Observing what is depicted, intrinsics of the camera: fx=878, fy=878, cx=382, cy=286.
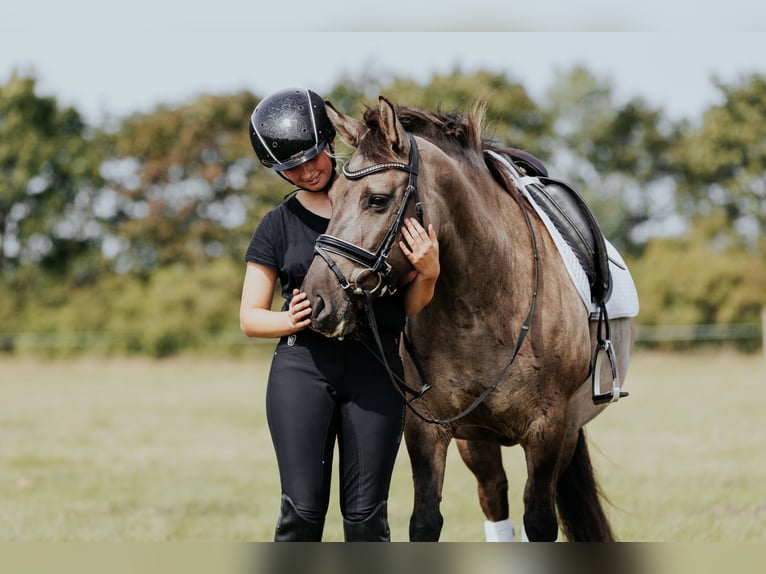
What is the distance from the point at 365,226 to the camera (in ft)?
9.77

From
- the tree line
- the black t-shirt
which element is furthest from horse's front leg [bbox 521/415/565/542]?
the tree line

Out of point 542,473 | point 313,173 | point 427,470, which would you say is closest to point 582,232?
point 542,473

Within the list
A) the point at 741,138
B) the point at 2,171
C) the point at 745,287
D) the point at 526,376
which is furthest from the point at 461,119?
the point at 2,171

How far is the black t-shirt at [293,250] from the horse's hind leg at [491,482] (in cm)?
158

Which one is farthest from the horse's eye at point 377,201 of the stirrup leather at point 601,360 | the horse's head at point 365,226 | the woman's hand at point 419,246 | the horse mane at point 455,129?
the stirrup leather at point 601,360

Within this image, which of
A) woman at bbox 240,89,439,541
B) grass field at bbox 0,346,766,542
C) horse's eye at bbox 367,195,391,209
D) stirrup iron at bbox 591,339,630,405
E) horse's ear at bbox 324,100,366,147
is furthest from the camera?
grass field at bbox 0,346,766,542

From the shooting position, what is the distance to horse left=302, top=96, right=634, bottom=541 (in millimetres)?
3086

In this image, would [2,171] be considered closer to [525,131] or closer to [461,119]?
[525,131]

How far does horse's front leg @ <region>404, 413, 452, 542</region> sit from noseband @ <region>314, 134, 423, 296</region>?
896mm

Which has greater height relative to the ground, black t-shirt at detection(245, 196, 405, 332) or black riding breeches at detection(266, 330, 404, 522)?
black t-shirt at detection(245, 196, 405, 332)

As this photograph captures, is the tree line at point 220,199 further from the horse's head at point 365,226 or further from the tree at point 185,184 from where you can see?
the horse's head at point 365,226

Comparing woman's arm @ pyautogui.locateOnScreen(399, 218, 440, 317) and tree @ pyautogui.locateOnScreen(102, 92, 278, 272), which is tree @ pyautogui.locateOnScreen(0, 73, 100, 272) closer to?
tree @ pyautogui.locateOnScreen(102, 92, 278, 272)

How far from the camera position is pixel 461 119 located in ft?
12.1

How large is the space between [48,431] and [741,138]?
2239cm
